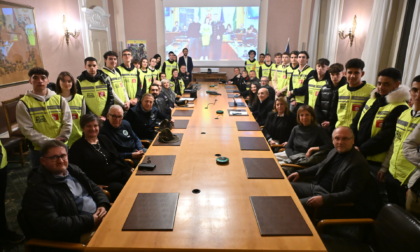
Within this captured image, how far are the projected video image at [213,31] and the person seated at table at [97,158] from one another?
291 inches

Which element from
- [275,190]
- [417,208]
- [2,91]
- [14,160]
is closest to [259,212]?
[275,190]

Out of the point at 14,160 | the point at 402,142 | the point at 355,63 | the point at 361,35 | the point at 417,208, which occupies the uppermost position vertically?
the point at 361,35

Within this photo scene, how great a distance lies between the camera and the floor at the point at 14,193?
2361 millimetres

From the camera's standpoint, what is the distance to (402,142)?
2203 mm

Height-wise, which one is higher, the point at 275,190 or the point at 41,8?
the point at 41,8

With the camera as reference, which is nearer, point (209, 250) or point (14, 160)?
point (209, 250)

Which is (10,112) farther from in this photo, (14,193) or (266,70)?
(266,70)

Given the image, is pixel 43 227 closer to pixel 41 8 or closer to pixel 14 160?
pixel 14 160

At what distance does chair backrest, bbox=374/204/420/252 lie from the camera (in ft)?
4.60

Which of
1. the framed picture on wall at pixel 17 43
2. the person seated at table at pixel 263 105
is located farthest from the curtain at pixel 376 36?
the framed picture on wall at pixel 17 43

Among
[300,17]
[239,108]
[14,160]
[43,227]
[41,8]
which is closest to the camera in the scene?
[43,227]

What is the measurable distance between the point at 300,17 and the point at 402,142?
799cm

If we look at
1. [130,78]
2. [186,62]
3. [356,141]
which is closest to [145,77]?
[130,78]

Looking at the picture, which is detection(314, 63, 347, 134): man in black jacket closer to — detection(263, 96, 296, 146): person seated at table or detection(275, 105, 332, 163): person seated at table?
detection(263, 96, 296, 146): person seated at table
